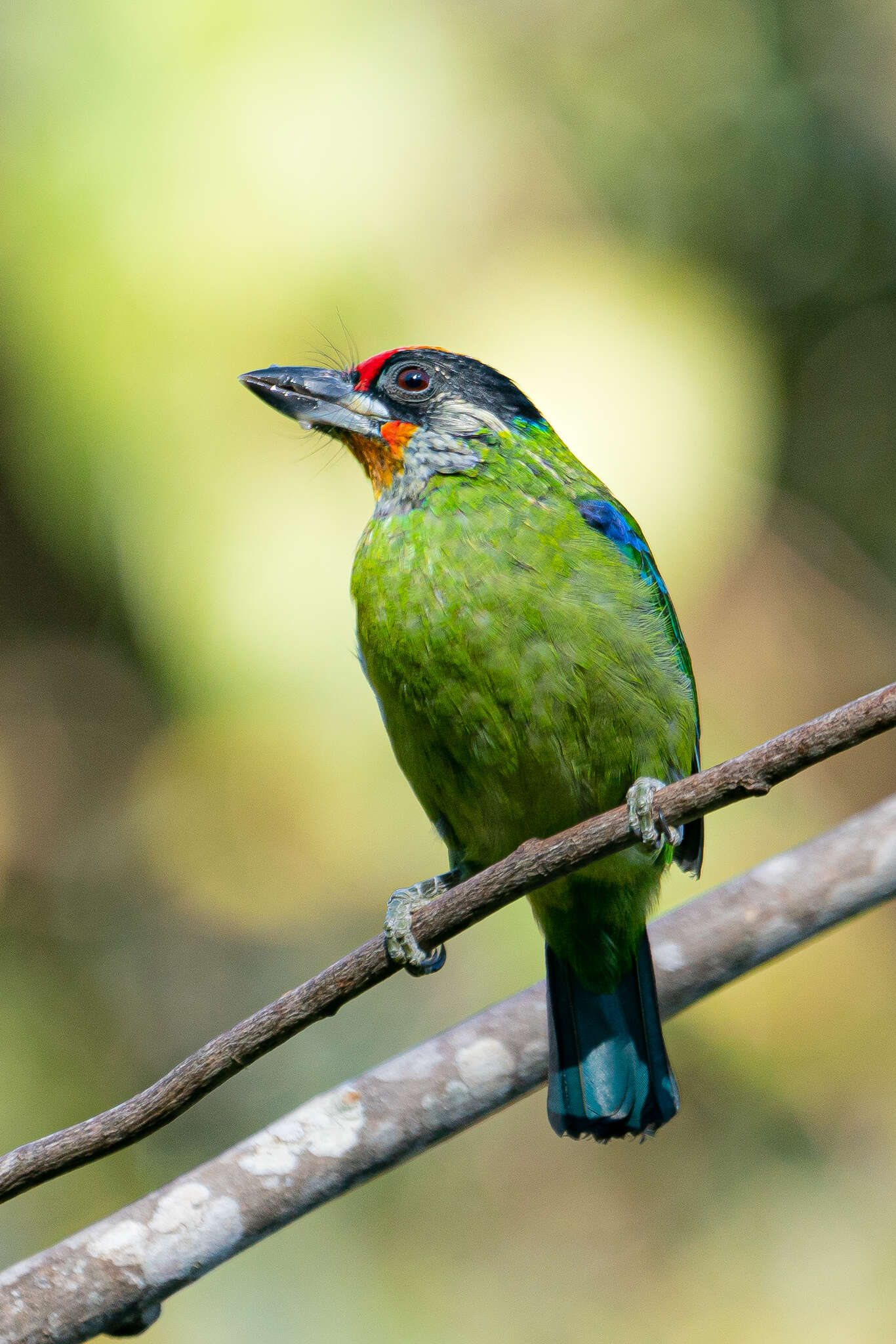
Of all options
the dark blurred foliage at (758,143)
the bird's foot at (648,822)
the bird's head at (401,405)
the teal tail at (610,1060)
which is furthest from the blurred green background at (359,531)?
the bird's foot at (648,822)

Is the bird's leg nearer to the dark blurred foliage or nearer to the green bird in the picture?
the green bird

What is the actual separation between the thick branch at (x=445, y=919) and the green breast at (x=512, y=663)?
517 mm

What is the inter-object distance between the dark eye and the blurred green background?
94 cm

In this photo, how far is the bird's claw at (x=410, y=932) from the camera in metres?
Result: 1.97

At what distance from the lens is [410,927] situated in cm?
199

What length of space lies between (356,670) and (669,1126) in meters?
2.20

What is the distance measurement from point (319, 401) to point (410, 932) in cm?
139

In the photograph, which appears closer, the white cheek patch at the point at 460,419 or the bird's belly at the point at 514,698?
the bird's belly at the point at 514,698

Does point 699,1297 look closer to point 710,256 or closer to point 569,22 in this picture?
point 710,256

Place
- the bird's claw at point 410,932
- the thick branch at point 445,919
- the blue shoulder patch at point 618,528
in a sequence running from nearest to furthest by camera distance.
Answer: the thick branch at point 445,919 < the bird's claw at point 410,932 < the blue shoulder patch at point 618,528

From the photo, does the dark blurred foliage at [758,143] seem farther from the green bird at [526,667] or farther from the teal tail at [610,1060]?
the teal tail at [610,1060]

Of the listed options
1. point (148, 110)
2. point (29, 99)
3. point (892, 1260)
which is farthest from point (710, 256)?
point (892, 1260)

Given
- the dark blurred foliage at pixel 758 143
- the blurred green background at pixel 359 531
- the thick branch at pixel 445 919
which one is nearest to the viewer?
the thick branch at pixel 445 919

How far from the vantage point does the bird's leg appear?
6.50 feet
